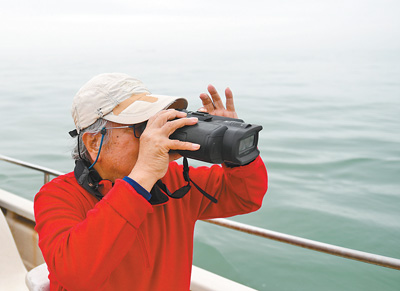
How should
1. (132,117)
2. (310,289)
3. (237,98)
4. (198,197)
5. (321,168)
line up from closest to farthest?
(132,117)
(198,197)
(310,289)
(321,168)
(237,98)

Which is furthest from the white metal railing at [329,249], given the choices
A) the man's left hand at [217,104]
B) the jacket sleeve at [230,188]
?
the man's left hand at [217,104]

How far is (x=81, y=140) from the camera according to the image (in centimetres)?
91

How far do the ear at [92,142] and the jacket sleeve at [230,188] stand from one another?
293 mm

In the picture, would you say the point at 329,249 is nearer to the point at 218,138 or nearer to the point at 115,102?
the point at 218,138

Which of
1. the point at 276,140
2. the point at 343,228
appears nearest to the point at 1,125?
the point at 276,140

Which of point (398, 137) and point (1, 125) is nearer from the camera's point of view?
point (398, 137)

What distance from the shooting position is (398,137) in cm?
942

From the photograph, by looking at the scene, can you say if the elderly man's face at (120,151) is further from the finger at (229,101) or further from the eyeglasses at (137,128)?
the finger at (229,101)

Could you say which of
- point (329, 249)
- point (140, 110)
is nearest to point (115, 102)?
point (140, 110)

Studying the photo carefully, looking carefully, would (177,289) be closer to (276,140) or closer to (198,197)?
(198,197)

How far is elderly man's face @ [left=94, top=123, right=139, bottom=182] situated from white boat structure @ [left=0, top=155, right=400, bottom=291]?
0.38 meters

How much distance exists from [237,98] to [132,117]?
53.7 ft

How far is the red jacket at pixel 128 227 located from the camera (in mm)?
711

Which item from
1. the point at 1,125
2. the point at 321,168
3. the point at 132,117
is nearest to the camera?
the point at 132,117
